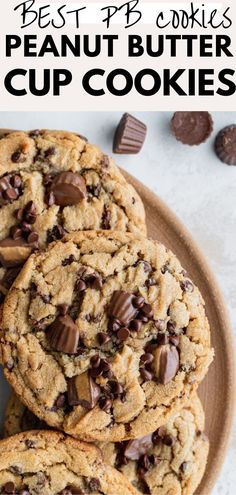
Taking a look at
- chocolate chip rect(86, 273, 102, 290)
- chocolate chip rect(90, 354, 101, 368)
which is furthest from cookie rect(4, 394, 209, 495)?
chocolate chip rect(86, 273, 102, 290)

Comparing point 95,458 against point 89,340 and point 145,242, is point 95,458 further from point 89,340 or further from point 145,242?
point 145,242

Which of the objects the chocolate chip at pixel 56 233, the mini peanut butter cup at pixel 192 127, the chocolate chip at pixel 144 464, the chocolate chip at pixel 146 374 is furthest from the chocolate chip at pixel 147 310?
the mini peanut butter cup at pixel 192 127

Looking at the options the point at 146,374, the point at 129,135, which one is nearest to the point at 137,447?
the point at 146,374

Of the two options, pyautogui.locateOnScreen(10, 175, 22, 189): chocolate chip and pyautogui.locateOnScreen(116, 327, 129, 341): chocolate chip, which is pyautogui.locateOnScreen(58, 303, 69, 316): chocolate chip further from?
pyautogui.locateOnScreen(10, 175, 22, 189): chocolate chip

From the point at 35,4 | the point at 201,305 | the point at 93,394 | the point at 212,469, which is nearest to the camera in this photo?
the point at 93,394

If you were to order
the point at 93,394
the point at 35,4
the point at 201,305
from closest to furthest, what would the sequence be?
the point at 93,394 < the point at 201,305 < the point at 35,4

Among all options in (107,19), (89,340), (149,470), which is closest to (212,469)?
(149,470)

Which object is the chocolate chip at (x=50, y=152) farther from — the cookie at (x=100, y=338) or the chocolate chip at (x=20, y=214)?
the cookie at (x=100, y=338)
